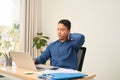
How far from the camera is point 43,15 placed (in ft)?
13.9

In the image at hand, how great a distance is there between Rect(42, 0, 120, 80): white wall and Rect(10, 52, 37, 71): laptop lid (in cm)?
183

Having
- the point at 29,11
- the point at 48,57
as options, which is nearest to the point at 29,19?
the point at 29,11

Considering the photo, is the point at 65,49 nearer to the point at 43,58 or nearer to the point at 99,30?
the point at 43,58

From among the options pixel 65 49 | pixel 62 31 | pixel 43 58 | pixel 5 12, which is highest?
pixel 5 12

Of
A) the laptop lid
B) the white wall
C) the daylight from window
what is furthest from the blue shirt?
the daylight from window

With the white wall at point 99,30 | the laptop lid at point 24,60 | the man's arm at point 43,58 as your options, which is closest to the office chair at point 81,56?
the man's arm at point 43,58

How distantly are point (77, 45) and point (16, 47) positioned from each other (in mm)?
2062

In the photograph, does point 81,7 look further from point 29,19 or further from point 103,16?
point 29,19

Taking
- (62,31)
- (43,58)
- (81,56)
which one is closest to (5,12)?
(43,58)

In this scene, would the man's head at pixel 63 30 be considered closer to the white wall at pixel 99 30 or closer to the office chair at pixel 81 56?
→ the office chair at pixel 81 56

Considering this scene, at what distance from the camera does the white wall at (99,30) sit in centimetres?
324

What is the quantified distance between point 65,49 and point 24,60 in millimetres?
555

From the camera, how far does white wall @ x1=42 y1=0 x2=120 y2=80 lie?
3244 mm

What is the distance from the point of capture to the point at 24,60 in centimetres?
188
